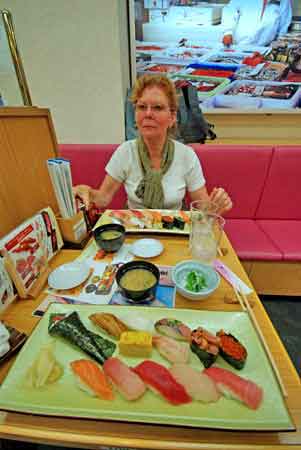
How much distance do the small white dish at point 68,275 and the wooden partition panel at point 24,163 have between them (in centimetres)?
20

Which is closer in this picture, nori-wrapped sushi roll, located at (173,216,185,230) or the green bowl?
the green bowl

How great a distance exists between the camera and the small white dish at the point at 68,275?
75 cm

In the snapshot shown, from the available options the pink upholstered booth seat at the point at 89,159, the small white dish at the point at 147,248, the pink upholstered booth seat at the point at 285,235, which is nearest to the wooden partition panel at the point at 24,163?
the small white dish at the point at 147,248

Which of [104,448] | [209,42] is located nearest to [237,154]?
[209,42]

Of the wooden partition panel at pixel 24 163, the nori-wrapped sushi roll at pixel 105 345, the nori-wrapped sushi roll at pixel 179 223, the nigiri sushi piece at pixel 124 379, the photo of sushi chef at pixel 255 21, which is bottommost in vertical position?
the nori-wrapped sushi roll at pixel 179 223

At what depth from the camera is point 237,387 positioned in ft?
1.58

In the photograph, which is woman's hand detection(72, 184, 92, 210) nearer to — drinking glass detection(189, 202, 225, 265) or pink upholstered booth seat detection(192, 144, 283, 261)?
drinking glass detection(189, 202, 225, 265)

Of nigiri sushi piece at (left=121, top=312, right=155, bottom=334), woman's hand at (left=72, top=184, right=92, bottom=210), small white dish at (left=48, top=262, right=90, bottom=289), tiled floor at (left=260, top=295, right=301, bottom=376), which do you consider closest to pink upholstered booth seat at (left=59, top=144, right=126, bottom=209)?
woman's hand at (left=72, top=184, right=92, bottom=210)

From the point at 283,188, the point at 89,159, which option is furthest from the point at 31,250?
the point at 283,188

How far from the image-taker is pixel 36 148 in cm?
87

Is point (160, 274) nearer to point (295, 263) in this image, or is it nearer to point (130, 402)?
point (130, 402)

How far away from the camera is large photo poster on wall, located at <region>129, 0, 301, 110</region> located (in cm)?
228

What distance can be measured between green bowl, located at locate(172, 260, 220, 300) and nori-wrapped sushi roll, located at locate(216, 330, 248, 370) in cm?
14

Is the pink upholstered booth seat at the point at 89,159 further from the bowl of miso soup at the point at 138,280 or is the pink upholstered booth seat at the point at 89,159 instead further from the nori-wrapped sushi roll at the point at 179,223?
the bowl of miso soup at the point at 138,280
